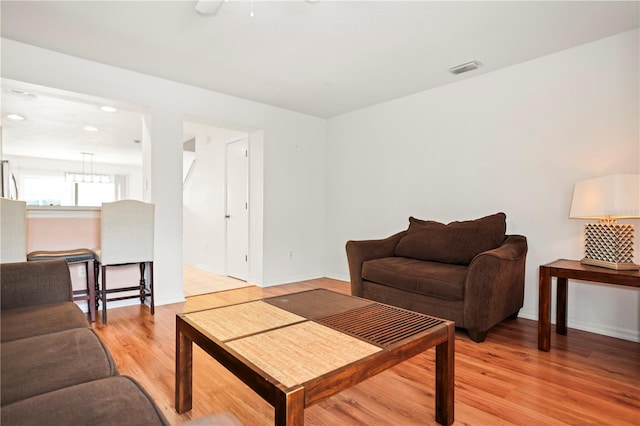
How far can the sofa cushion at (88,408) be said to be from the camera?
779 millimetres

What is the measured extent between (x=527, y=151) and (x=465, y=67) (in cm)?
97

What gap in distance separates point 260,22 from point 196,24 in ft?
1.56

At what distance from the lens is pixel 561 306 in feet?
8.80

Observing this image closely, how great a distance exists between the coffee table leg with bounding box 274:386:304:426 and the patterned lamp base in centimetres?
233

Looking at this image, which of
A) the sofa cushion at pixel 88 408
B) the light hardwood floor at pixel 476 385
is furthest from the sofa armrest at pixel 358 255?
the sofa cushion at pixel 88 408

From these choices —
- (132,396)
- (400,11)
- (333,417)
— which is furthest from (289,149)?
(132,396)

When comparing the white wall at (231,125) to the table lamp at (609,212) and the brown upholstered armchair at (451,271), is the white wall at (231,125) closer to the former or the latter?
the brown upholstered armchair at (451,271)

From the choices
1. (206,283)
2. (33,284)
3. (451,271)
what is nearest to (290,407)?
(33,284)

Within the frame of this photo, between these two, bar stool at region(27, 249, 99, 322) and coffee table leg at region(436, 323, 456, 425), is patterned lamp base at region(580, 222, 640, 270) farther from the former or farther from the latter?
bar stool at region(27, 249, 99, 322)

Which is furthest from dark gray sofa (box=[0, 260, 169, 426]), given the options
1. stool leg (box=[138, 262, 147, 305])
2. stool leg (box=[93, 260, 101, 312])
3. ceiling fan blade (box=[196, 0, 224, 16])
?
ceiling fan blade (box=[196, 0, 224, 16])

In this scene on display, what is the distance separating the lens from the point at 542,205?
297 cm

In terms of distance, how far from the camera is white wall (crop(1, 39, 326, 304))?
9.79 ft

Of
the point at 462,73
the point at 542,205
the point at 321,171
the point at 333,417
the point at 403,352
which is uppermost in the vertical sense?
the point at 462,73

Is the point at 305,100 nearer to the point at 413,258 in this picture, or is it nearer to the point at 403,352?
the point at 413,258
